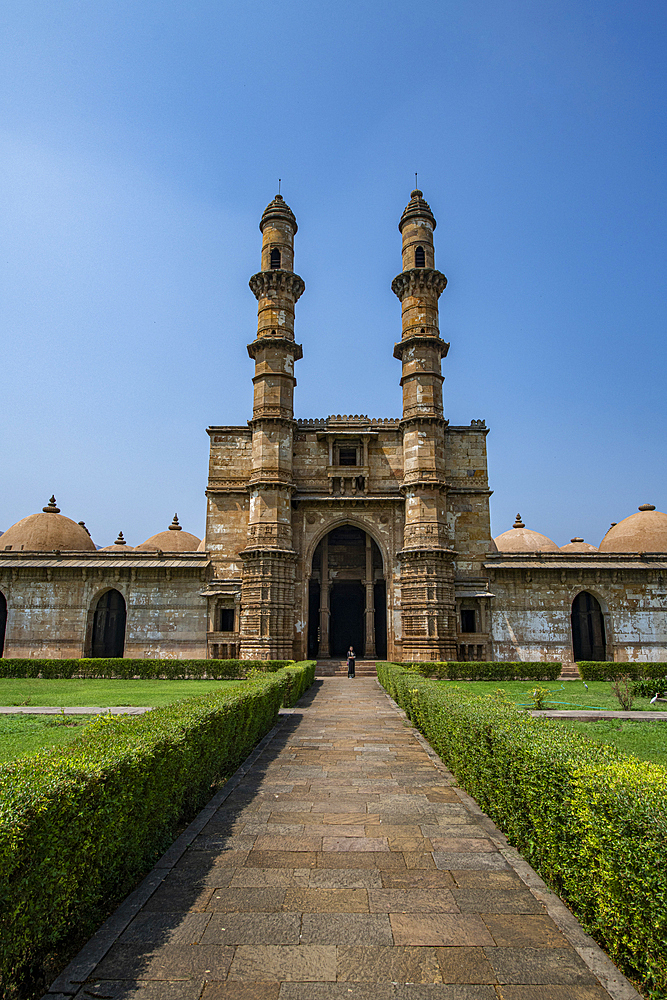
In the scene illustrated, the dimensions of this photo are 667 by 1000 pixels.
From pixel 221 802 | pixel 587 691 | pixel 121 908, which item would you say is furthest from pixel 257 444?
pixel 121 908

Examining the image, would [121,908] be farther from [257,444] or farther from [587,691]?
[257,444]

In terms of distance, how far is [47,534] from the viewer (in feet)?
108

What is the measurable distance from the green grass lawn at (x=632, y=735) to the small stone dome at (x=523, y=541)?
932 inches

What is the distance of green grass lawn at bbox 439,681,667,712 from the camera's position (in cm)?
1559

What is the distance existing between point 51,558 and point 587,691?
921 inches

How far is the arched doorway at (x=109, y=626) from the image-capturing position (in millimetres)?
29219

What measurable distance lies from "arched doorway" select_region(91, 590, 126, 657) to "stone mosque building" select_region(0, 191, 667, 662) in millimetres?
71

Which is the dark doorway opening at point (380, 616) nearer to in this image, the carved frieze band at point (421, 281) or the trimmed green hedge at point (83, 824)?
the carved frieze band at point (421, 281)

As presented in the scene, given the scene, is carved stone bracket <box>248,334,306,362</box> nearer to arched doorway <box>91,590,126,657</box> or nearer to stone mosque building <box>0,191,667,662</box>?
stone mosque building <box>0,191,667,662</box>

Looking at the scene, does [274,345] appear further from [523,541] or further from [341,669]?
[523,541]

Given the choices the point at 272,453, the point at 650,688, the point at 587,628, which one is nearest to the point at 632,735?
the point at 650,688

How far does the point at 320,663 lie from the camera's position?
Answer: 88.1 ft

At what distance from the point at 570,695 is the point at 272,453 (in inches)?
600

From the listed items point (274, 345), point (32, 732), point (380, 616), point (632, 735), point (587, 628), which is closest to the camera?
point (32, 732)
